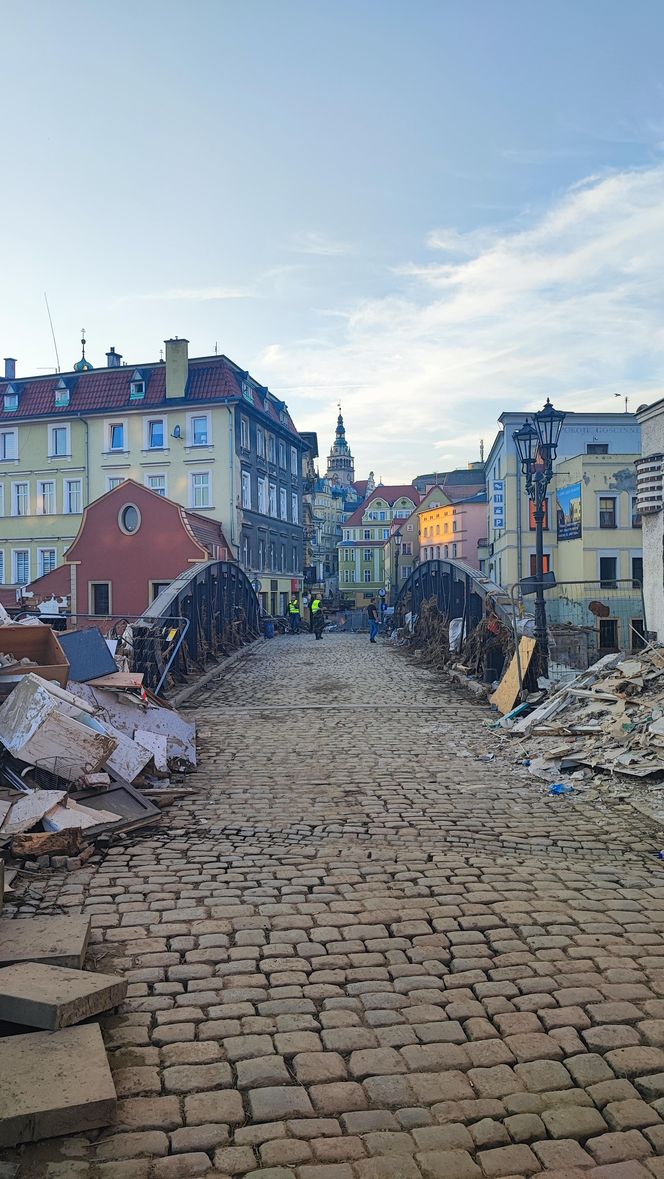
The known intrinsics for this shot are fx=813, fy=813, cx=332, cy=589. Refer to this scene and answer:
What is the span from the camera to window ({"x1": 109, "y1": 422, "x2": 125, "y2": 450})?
45219 millimetres

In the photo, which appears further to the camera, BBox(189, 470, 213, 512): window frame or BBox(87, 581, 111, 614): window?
A: BBox(189, 470, 213, 512): window frame

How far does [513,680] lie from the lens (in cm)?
1265

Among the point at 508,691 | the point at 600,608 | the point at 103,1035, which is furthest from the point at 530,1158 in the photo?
the point at 600,608

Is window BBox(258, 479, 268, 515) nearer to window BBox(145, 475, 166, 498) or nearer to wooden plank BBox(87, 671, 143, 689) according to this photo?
window BBox(145, 475, 166, 498)

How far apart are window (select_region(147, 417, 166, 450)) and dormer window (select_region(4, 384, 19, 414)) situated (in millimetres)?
8991

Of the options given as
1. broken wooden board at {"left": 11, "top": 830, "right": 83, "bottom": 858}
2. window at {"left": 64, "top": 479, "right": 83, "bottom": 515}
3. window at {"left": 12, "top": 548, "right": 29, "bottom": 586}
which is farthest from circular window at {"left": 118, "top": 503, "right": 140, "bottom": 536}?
broken wooden board at {"left": 11, "top": 830, "right": 83, "bottom": 858}

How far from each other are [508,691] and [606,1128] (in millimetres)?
9877

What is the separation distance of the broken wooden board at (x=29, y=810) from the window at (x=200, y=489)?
3814 cm

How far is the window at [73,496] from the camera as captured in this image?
151ft

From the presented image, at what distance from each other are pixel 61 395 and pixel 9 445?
4620 millimetres

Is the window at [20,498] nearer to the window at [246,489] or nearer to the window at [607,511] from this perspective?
the window at [246,489]

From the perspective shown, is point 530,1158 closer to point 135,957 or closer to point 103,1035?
point 103,1035

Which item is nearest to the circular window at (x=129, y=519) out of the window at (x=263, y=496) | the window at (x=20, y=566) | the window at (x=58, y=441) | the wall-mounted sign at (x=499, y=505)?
the window at (x=58, y=441)

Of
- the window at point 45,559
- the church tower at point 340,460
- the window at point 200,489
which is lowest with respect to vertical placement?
the window at point 45,559
